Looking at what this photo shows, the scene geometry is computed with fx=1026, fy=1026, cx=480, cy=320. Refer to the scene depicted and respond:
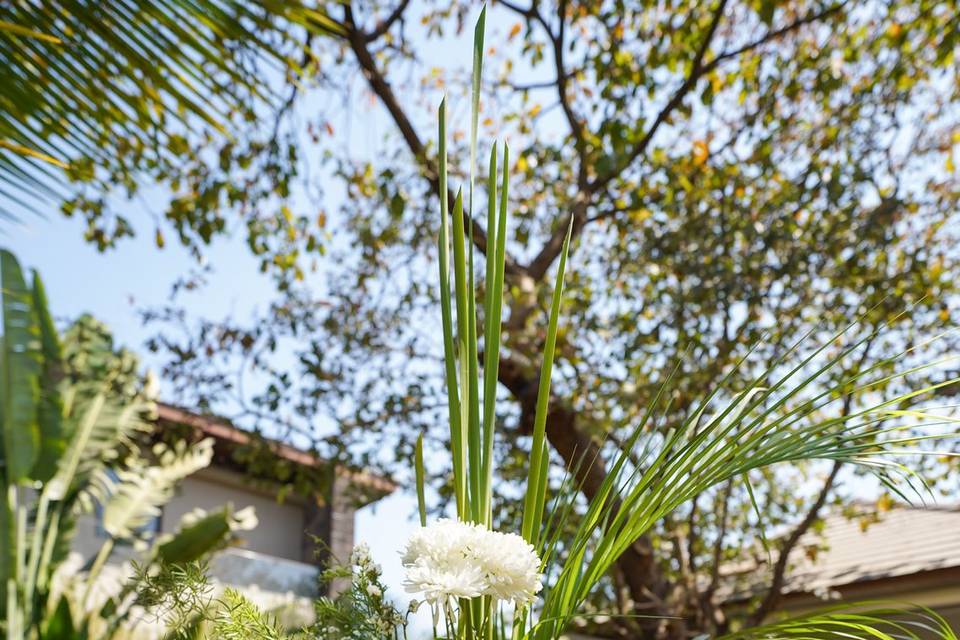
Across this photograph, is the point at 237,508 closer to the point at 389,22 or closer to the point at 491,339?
the point at 389,22

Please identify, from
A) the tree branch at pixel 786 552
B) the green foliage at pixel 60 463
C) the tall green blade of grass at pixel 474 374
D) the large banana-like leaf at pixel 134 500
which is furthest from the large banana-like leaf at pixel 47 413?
the tall green blade of grass at pixel 474 374

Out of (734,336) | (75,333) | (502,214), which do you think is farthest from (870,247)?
(75,333)

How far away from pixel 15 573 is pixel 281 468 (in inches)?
71.4

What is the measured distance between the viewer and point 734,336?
6598 millimetres

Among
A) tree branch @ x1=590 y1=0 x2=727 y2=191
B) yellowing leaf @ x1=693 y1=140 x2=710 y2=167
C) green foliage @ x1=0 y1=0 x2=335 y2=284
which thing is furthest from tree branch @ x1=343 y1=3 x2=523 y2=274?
green foliage @ x1=0 y1=0 x2=335 y2=284

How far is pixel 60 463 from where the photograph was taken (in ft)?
22.7

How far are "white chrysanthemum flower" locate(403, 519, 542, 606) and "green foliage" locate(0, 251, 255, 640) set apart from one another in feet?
14.4

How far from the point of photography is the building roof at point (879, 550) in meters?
7.21

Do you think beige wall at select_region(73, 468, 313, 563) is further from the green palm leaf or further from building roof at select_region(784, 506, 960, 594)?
the green palm leaf

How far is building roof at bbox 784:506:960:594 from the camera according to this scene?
7.21 meters

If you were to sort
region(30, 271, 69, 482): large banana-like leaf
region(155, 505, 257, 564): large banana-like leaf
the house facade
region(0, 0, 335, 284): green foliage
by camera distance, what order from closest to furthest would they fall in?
1. region(0, 0, 335, 284): green foliage
2. region(30, 271, 69, 482): large banana-like leaf
3. region(155, 505, 257, 564): large banana-like leaf
4. the house facade

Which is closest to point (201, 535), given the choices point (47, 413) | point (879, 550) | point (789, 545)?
point (47, 413)

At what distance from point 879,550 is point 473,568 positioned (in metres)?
7.81

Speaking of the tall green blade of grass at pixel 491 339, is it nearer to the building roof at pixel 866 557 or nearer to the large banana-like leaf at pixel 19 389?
the large banana-like leaf at pixel 19 389
